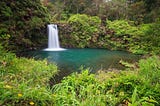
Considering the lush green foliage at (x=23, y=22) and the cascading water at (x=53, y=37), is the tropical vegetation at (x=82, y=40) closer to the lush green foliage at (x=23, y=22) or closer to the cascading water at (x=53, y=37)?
the lush green foliage at (x=23, y=22)

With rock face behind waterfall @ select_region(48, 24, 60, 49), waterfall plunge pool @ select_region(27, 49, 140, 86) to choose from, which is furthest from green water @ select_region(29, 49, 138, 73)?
rock face behind waterfall @ select_region(48, 24, 60, 49)

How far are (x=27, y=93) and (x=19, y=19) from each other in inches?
721

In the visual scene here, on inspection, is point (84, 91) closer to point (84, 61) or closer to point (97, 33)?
point (84, 61)

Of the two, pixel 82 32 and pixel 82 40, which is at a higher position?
pixel 82 32

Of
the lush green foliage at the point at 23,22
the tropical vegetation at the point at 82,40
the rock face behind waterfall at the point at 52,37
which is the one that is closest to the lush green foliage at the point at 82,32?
the tropical vegetation at the point at 82,40

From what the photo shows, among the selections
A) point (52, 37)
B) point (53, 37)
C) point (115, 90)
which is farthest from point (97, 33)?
point (115, 90)

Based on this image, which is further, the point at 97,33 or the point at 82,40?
the point at 97,33

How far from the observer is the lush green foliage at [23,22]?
1906 cm

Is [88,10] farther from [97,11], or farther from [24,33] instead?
[24,33]

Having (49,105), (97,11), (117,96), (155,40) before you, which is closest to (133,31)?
(97,11)

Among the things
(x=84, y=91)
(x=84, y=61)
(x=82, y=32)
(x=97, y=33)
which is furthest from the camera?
(x=82, y=32)

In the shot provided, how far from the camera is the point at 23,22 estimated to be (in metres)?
21.8

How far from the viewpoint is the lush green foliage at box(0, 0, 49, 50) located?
19058 millimetres

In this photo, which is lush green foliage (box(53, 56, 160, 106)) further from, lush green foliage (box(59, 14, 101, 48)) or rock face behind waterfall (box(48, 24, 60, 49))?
lush green foliage (box(59, 14, 101, 48))
